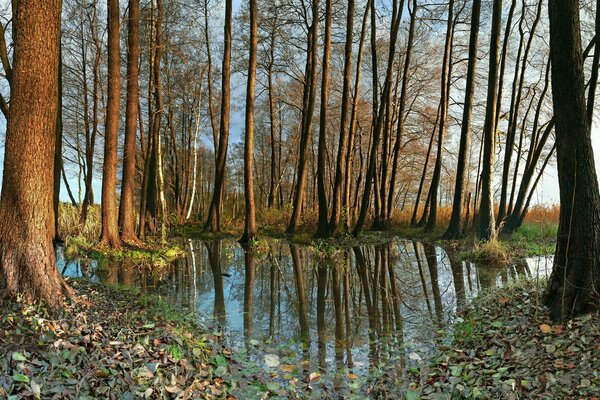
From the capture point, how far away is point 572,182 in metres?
5.04

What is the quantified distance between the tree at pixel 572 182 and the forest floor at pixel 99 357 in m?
3.91

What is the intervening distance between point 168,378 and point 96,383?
1.79 ft

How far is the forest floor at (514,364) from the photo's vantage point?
3.57 m

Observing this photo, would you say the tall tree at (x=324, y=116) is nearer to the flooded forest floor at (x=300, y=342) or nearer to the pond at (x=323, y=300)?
the pond at (x=323, y=300)

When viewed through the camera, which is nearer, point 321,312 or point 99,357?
point 99,357

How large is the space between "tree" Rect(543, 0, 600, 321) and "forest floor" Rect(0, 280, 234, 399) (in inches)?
154

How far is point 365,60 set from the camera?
23203 mm

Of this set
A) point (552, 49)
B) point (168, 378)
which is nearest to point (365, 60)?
point (552, 49)

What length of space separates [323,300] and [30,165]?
4.74 meters

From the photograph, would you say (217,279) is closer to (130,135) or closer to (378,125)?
(130,135)

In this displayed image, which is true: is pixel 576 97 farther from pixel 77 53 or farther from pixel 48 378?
pixel 77 53

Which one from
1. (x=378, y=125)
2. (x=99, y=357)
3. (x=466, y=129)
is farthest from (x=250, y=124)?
(x=99, y=357)

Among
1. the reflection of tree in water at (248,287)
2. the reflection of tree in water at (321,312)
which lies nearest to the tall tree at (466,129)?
the reflection of tree in water at (321,312)

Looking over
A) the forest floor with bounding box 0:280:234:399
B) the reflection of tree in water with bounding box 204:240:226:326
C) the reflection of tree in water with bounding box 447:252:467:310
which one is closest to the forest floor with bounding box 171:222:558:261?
the reflection of tree in water with bounding box 447:252:467:310
